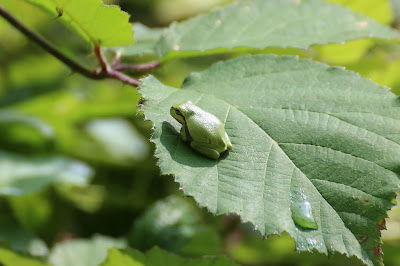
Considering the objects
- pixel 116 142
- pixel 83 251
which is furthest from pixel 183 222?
pixel 116 142

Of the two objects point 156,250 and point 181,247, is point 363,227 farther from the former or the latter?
point 181,247

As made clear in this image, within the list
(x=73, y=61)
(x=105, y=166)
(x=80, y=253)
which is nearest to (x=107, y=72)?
(x=73, y=61)

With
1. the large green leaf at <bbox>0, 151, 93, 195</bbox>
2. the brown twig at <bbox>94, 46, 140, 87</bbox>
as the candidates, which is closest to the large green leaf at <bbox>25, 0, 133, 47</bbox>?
the brown twig at <bbox>94, 46, 140, 87</bbox>

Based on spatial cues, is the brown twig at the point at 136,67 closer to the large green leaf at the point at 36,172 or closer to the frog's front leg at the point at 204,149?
the frog's front leg at the point at 204,149

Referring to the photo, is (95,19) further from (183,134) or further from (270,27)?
(270,27)

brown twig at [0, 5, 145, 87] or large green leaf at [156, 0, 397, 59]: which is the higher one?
large green leaf at [156, 0, 397, 59]

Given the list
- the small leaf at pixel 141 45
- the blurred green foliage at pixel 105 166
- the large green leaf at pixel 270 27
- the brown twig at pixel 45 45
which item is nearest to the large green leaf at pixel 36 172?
the blurred green foliage at pixel 105 166

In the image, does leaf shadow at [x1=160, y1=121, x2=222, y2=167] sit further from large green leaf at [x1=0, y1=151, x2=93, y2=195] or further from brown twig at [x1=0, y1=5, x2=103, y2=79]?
large green leaf at [x1=0, y1=151, x2=93, y2=195]
